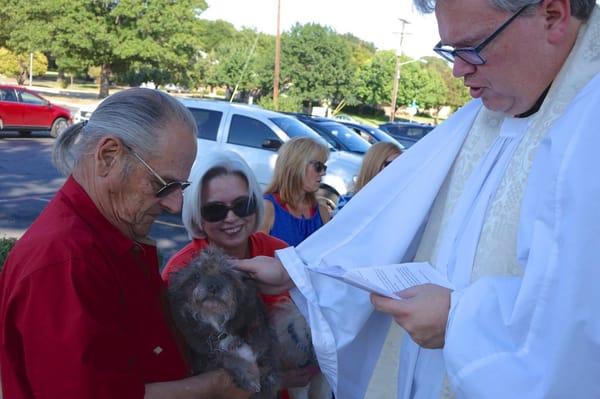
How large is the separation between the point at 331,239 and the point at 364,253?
154mm

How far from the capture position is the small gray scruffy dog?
2197mm

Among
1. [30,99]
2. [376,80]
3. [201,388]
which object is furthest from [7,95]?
[376,80]

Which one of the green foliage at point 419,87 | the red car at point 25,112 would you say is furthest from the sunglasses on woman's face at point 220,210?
the green foliage at point 419,87

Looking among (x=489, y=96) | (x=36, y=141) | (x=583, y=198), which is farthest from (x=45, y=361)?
(x=36, y=141)

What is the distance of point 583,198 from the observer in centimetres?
132

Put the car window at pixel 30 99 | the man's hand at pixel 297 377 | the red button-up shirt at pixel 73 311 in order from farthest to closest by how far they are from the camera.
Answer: the car window at pixel 30 99 < the man's hand at pixel 297 377 < the red button-up shirt at pixel 73 311

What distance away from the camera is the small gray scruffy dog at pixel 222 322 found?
7.21 feet

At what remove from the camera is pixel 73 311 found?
1559 millimetres

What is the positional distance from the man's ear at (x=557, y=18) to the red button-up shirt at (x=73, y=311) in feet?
4.57

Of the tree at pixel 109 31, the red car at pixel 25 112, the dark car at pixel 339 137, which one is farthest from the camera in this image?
the tree at pixel 109 31

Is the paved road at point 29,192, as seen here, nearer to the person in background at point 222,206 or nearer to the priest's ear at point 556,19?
the person in background at point 222,206

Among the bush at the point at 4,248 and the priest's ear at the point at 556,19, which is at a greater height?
the priest's ear at the point at 556,19

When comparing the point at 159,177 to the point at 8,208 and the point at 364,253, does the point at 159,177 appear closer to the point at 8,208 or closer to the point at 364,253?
the point at 364,253

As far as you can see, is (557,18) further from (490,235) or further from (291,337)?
(291,337)
